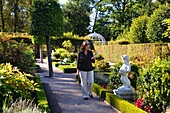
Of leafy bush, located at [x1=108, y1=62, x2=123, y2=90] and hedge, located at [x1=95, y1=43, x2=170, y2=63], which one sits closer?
leafy bush, located at [x1=108, y1=62, x2=123, y2=90]

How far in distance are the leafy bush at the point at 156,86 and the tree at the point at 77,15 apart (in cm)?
3248

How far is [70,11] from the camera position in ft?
121

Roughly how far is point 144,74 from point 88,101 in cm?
192

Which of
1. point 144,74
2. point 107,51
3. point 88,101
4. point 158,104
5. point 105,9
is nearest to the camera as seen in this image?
point 158,104

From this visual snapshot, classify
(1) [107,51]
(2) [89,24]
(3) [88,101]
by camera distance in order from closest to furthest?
(3) [88,101] → (1) [107,51] → (2) [89,24]

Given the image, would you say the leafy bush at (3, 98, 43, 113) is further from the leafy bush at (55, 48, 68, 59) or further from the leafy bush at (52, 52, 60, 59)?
the leafy bush at (52, 52, 60, 59)

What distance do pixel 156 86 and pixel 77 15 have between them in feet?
111

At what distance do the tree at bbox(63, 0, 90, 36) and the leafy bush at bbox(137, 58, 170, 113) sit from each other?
3248cm

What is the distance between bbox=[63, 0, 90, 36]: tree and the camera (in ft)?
120

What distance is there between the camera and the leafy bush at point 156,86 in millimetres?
4047

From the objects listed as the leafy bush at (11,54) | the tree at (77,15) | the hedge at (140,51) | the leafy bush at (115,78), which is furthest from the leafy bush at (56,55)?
the leafy bush at (115,78)

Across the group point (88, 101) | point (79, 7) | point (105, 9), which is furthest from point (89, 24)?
point (88, 101)

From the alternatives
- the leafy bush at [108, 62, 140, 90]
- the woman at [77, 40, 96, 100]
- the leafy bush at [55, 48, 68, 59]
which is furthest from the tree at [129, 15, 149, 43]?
the woman at [77, 40, 96, 100]

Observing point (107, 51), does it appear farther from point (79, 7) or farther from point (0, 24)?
point (0, 24)
